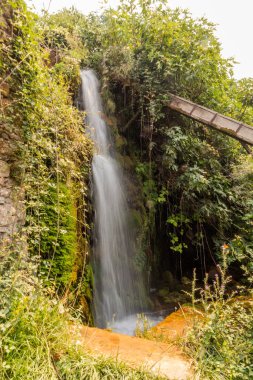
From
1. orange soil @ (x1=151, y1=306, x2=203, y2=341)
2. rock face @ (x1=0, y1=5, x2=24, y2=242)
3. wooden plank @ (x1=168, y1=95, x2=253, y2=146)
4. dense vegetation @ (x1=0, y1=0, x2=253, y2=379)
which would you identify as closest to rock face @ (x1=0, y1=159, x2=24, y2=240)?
rock face @ (x1=0, y1=5, x2=24, y2=242)

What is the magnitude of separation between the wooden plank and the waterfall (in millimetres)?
1824

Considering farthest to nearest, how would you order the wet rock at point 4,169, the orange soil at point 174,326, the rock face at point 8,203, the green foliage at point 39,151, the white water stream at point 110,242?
the white water stream at point 110,242
the orange soil at point 174,326
the green foliage at point 39,151
the wet rock at point 4,169
the rock face at point 8,203

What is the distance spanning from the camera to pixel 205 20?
21.6 feet

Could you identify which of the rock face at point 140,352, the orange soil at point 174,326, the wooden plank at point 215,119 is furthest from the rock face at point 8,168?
the wooden plank at point 215,119

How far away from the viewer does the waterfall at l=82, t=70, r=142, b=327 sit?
5.09 m

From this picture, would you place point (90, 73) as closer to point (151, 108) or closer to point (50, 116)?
point (151, 108)

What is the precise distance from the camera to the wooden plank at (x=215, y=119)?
5762 mm

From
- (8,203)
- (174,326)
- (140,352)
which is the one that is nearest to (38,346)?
(140,352)

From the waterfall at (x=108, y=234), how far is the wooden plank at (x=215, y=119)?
1824 mm

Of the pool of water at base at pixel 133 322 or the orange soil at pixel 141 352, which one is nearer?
the orange soil at pixel 141 352

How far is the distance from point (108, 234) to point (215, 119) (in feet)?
11.7

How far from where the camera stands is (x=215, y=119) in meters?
6.04

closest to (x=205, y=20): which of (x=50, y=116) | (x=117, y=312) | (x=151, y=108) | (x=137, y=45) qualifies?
(x=137, y=45)

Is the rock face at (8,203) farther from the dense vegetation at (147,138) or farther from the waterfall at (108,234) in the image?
the waterfall at (108,234)
